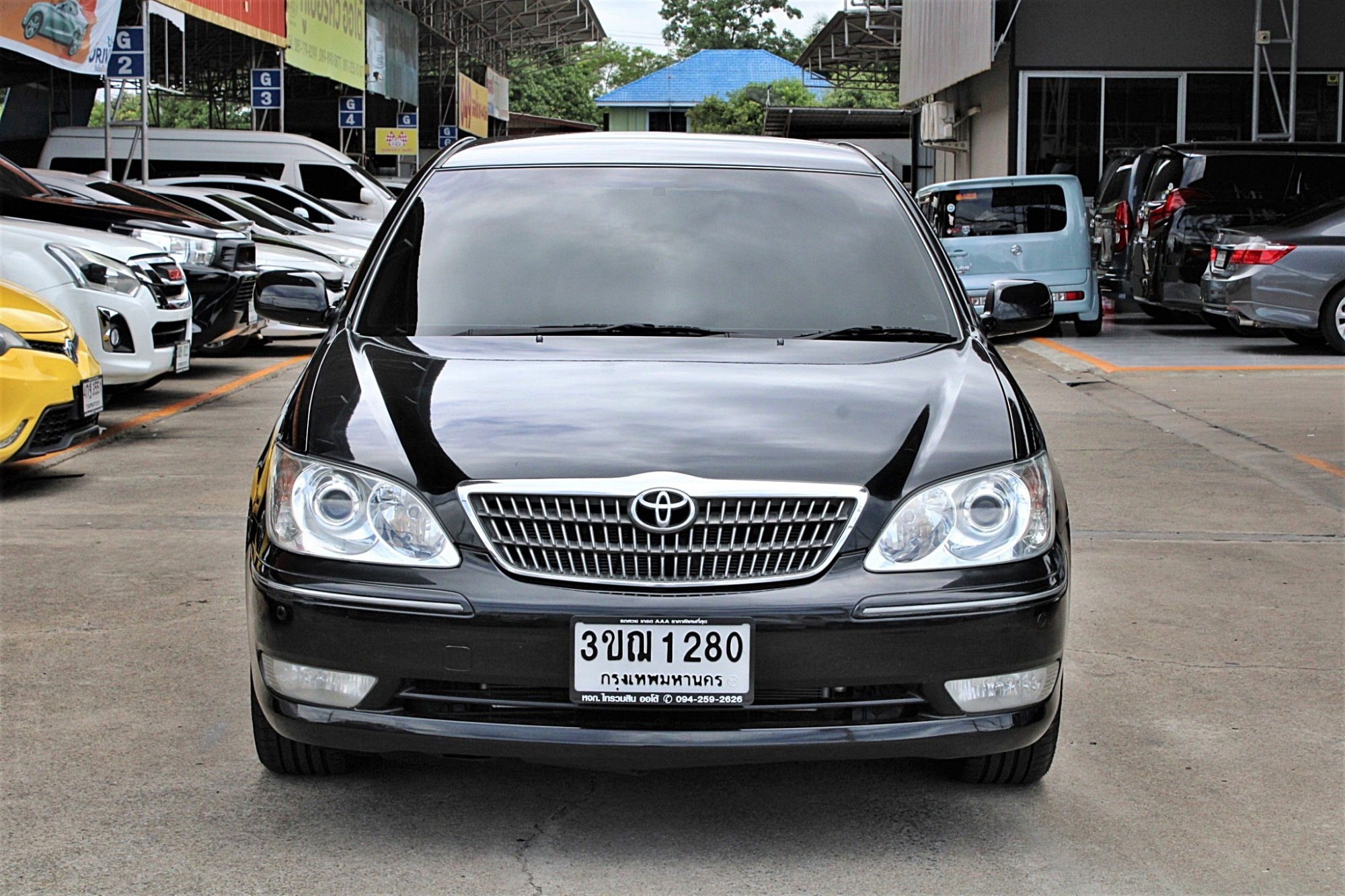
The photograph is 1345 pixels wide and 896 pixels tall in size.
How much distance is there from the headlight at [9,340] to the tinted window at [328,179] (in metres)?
19.2

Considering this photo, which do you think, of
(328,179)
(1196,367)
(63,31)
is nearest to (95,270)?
(1196,367)

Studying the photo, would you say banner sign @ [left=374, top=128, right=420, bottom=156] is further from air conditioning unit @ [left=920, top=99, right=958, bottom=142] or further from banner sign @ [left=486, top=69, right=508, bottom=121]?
banner sign @ [left=486, top=69, right=508, bottom=121]

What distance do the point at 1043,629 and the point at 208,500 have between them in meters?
5.05

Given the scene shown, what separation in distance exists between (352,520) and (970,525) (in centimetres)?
125

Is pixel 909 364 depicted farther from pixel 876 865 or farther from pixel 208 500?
pixel 208 500

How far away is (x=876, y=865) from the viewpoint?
10.9 ft

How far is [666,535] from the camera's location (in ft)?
10.3

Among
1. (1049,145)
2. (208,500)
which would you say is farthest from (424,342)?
(1049,145)

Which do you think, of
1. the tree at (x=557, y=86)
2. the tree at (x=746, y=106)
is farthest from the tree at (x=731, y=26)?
the tree at (x=746, y=106)

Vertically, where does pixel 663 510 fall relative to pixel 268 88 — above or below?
below

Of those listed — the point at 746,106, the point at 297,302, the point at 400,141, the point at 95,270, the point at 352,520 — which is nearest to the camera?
the point at 352,520

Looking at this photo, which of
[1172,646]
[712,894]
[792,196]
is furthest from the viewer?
[1172,646]

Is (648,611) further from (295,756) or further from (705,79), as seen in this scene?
(705,79)

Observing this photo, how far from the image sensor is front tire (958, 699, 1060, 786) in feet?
12.2
